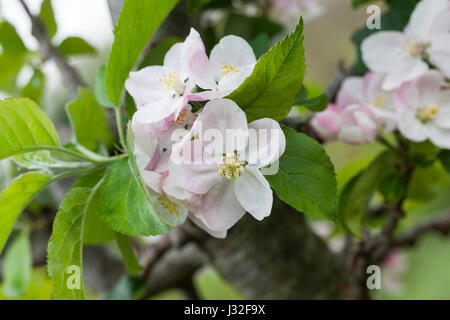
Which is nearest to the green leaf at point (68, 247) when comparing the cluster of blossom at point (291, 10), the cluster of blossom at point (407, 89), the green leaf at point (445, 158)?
the cluster of blossom at point (407, 89)

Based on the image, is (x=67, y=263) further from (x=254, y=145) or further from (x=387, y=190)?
(x=387, y=190)

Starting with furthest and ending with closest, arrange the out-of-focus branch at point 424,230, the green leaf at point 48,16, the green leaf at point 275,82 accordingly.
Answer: the out-of-focus branch at point 424,230, the green leaf at point 48,16, the green leaf at point 275,82

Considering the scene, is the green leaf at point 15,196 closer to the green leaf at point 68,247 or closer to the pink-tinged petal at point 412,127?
the green leaf at point 68,247

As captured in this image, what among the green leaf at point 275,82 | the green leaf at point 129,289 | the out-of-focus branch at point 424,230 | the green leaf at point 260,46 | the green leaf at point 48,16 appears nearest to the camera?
the green leaf at point 275,82

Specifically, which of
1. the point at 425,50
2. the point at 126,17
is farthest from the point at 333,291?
the point at 126,17

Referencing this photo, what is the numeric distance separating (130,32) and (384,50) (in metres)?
0.25

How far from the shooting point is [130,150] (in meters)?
0.28

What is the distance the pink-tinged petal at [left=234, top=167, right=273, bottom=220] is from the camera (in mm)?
262

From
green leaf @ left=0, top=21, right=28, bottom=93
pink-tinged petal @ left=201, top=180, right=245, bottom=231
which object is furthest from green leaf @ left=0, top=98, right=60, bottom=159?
green leaf @ left=0, top=21, right=28, bottom=93

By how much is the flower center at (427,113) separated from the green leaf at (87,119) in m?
0.31

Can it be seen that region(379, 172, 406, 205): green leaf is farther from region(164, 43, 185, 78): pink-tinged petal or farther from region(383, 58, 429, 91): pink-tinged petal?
region(164, 43, 185, 78): pink-tinged petal

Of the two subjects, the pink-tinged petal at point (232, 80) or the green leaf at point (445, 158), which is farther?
the green leaf at point (445, 158)

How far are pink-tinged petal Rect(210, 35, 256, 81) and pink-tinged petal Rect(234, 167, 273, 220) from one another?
70mm

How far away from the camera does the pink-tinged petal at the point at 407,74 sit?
1.30 feet
